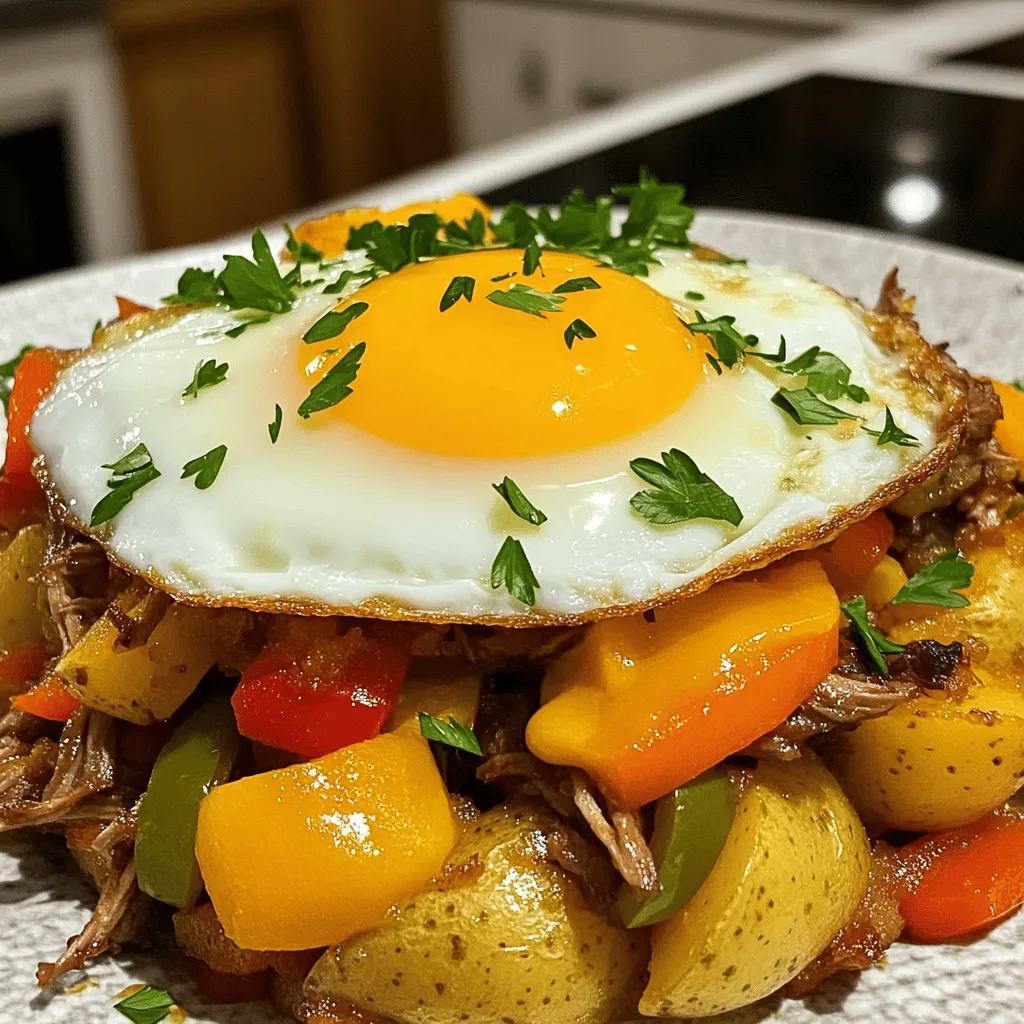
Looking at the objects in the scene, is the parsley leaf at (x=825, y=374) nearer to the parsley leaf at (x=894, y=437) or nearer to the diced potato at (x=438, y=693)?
the parsley leaf at (x=894, y=437)

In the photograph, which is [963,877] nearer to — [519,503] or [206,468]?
[519,503]

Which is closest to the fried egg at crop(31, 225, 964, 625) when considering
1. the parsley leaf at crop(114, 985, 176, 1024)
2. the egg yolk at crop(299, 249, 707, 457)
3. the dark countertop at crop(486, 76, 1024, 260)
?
the egg yolk at crop(299, 249, 707, 457)

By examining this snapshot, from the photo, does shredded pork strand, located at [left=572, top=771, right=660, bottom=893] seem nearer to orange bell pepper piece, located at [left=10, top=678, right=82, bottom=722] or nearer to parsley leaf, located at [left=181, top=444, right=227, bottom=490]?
parsley leaf, located at [left=181, top=444, right=227, bottom=490]

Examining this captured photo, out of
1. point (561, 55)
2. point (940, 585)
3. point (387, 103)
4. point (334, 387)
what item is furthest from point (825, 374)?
point (387, 103)

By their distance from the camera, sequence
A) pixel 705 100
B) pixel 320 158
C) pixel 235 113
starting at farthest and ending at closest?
pixel 320 158
pixel 235 113
pixel 705 100

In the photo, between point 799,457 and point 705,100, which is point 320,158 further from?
point 799,457

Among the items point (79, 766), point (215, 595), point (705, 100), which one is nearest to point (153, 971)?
point (79, 766)
